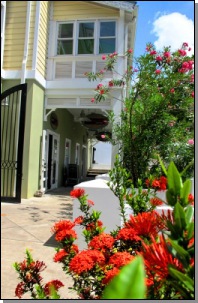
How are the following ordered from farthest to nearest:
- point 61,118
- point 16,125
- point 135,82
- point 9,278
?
point 61,118 → point 16,125 → point 135,82 → point 9,278

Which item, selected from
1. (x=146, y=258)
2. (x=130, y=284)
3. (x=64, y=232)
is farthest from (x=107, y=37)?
(x=130, y=284)

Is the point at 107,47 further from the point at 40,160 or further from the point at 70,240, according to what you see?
the point at 70,240

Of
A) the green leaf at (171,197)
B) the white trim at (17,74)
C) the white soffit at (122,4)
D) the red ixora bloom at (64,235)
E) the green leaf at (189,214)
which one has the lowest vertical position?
the red ixora bloom at (64,235)

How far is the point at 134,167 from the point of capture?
13.9ft

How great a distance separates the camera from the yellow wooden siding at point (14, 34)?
7.85 meters

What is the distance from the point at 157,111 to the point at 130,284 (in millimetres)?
4088

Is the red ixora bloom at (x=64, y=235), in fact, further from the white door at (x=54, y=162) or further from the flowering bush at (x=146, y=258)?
the white door at (x=54, y=162)

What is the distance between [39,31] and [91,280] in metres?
7.99

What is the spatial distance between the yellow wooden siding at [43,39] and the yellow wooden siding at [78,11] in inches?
13.9

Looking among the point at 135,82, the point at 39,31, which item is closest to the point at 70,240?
the point at 135,82

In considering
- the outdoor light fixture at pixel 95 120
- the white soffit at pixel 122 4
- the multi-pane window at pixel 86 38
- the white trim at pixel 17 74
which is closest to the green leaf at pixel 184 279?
the white trim at pixel 17 74

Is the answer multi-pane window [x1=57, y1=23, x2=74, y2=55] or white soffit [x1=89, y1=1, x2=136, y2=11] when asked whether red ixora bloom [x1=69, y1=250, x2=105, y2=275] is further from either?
multi-pane window [x1=57, y1=23, x2=74, y2=55]

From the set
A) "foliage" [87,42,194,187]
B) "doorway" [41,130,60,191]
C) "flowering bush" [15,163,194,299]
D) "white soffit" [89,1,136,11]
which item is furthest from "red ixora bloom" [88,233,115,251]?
"white soffit" [89,1,136,11]

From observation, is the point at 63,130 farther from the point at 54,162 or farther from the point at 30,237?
the point at 30,237
